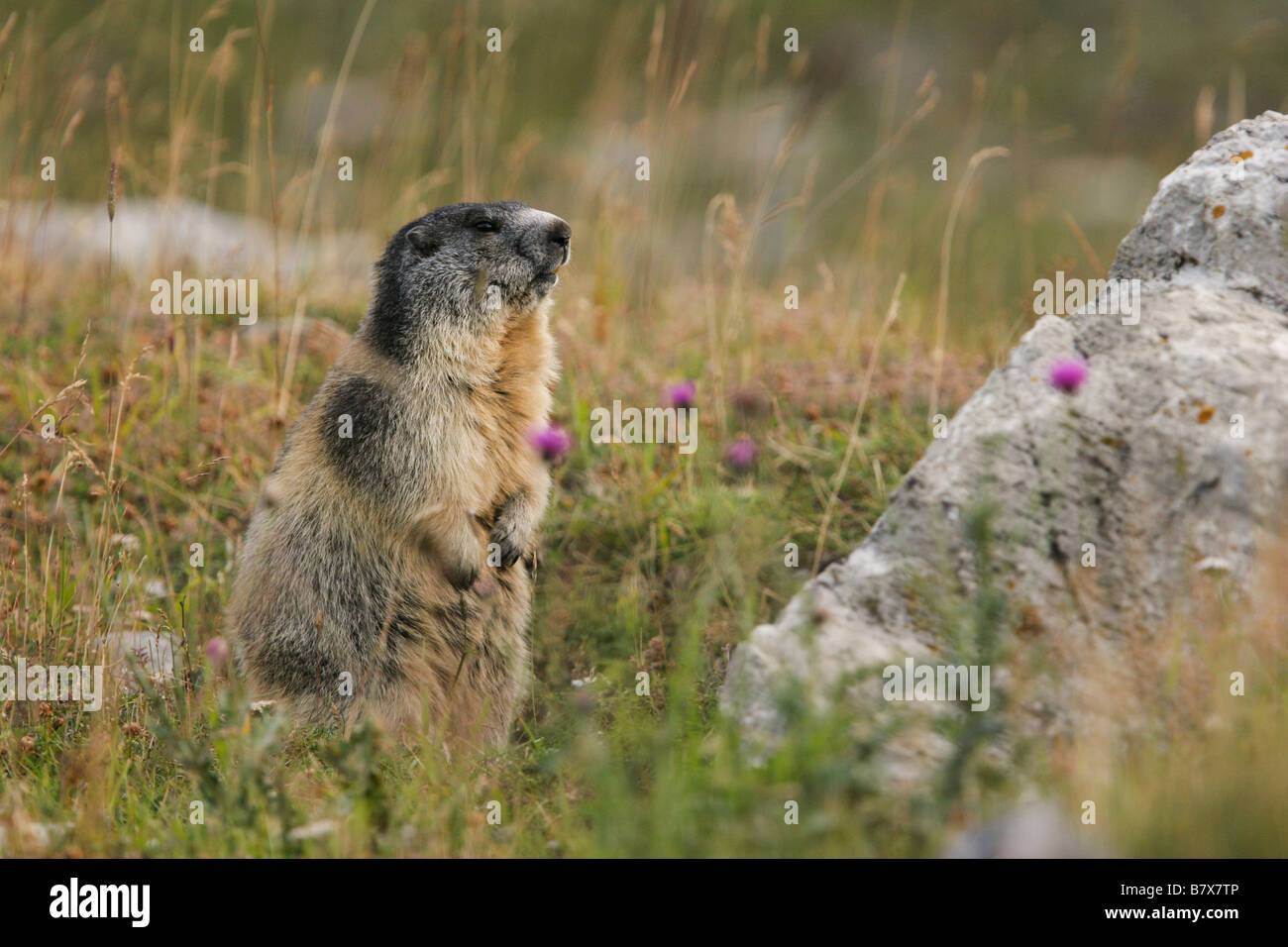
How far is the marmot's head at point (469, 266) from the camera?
16.8 feet

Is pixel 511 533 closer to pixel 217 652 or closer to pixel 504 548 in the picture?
pixel 504 548

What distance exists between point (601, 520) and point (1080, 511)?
300 centimetres

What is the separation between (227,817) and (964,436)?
240 centimetres

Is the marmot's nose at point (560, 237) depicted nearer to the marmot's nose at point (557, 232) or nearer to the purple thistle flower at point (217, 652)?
the marmot's nose at point (557, 232)

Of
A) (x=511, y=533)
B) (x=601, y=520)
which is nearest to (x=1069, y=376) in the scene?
(x=511, y=533)

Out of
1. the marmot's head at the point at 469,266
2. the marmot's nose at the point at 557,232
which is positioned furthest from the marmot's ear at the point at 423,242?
the marmot's nose at the point at 557,232

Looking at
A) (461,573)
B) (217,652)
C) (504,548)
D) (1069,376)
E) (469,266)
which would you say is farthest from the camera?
(469,266)

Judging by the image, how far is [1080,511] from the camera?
11.7 ft

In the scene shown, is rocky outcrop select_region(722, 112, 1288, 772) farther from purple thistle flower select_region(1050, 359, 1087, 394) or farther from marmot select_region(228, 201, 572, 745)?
marmot select_region(228, 201, 572, 745)

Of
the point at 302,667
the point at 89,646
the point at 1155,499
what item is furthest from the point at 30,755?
the point at 1155,499

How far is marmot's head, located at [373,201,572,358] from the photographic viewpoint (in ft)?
16.8

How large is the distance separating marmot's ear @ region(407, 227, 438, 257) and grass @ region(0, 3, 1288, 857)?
3.42 ft

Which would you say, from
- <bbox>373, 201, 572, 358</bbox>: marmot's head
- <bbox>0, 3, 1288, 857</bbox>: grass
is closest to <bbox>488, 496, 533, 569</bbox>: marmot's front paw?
<bbox>0, 3, 1288, 857</bbox>: grass

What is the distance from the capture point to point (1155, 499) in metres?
3.55
